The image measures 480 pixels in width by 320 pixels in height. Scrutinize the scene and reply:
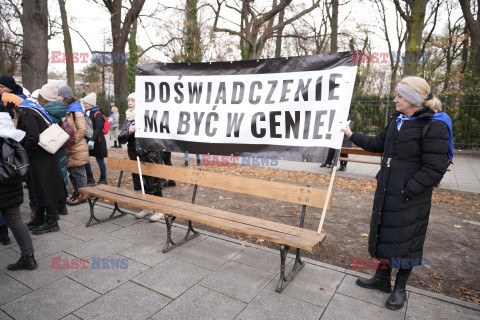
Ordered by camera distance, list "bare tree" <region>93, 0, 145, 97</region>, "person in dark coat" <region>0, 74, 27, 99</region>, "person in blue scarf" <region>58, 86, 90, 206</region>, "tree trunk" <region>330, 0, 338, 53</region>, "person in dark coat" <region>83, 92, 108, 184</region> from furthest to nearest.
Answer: "tree trunk" <region>330, 0, 338, 53</region>
"bare tree" <region>93, 0, 145, 97</region>
"person in dark coat" <region>83, 92, 108, 184</region>
"person in blue scarf" <region>58, 86, 90, 206</region>
"person in dark coat" <region>0, 74, 27, 99</region>

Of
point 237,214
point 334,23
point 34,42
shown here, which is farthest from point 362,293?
point 334,23

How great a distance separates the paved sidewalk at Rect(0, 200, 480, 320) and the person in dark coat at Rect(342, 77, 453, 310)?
1.31 feet

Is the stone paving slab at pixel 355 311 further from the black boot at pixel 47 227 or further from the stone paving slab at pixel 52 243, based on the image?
the black boot at pixel 47 227

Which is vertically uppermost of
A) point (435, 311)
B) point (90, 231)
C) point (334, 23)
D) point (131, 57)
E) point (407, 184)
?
point (334, 23)

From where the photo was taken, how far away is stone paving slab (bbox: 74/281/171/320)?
2.70 m

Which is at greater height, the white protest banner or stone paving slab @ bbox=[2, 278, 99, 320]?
the white protest banner

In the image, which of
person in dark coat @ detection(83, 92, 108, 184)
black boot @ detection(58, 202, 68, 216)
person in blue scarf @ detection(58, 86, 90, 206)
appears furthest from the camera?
person in dark coat @ detection(83, 92, 108, 184)

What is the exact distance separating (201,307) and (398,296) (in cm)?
180

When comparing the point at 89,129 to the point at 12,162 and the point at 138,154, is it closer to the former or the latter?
the point at 138,154

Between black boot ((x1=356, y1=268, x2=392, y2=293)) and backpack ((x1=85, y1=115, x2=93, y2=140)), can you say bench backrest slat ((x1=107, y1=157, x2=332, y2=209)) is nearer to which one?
black boot ((x1=356, y1=268, x2=392, y2=293))

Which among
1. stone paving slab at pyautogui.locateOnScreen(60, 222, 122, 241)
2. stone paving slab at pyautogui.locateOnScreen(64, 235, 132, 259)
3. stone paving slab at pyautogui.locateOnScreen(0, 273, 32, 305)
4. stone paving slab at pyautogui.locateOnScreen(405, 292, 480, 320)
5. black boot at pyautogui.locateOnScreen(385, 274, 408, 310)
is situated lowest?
stone paving slab at pyautogui.locateOnScreen(60, 222, 122, 241)

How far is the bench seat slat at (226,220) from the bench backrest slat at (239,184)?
316 millimetres

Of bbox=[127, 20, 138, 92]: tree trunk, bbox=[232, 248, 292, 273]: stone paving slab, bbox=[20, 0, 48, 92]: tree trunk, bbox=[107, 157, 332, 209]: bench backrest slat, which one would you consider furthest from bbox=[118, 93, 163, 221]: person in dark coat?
bbox=[127, 20, 138, 92]: tree trunk

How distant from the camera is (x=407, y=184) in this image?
2715 millimetres
